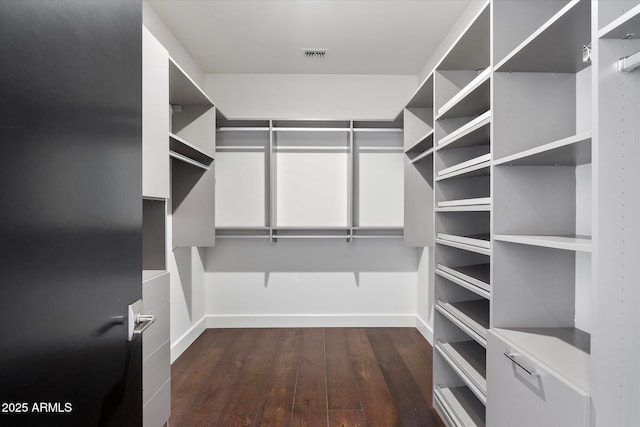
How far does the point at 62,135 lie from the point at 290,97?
2914 millimetres

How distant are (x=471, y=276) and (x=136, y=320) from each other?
146 cm

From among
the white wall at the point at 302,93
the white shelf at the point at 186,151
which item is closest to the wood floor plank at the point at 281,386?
the white shelf at the point at 186,151

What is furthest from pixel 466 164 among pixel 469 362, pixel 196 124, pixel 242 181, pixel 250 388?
pixel 242 181

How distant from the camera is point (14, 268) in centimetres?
43

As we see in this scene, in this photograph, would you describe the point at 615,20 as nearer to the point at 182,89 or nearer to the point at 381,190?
the point at 182,89

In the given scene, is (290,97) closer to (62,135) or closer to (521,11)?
(521,11)

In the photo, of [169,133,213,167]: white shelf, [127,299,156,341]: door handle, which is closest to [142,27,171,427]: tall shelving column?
[169,133,213,167]: white shelf

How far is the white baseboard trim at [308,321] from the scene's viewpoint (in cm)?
326

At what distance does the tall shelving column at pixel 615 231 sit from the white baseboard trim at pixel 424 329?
211cm

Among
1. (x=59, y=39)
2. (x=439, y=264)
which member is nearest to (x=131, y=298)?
(x=59, y=39)

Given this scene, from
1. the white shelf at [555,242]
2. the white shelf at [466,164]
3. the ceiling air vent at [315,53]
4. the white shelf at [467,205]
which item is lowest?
the white shelf at [555,242]

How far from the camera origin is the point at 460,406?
1.70 metres

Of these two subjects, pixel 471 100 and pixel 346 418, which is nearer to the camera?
pixel 471 100

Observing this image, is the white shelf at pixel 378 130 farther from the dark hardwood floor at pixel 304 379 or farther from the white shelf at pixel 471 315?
the dark hardwood floor at pixel 304 379
